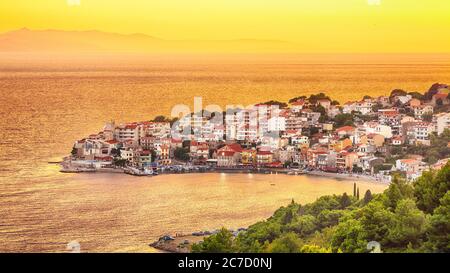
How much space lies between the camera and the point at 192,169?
5.72 metres

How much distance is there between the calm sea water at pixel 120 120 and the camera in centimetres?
390

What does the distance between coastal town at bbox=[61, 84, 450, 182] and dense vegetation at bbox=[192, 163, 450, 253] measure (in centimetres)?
155

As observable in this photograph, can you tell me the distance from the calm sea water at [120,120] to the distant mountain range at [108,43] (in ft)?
0.42

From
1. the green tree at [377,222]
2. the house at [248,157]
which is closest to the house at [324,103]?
the house at [248,157]

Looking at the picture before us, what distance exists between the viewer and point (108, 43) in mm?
3781

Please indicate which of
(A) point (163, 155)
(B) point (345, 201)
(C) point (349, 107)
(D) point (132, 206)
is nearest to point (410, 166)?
(C) point (349, 107)

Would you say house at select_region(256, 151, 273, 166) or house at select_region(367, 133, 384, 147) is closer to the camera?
house at select_region(256, 151, 273, 166)

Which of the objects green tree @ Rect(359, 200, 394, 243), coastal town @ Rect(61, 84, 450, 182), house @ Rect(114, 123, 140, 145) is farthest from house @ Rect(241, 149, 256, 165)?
green tree @ Rect(359, 200, 394, 243)

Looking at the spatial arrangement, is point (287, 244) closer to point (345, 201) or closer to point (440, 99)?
point (345, 201)

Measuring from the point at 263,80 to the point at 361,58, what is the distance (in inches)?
32.9

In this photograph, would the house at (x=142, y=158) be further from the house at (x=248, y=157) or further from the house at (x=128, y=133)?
the house at (x=248, y=157)

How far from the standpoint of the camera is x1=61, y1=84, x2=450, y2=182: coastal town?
223 inches

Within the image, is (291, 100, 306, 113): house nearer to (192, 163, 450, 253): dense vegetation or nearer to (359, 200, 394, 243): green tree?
(192, 163, 450, 253): dense vegetation
